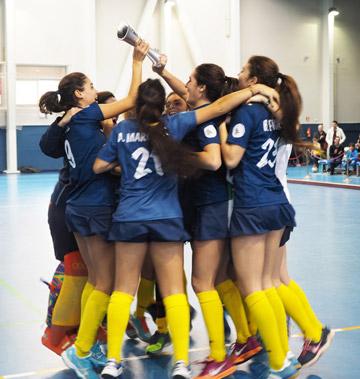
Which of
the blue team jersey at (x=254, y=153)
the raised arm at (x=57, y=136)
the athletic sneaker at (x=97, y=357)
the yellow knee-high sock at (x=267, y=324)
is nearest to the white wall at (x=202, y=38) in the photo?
the raised arm at (x=57, y=136)

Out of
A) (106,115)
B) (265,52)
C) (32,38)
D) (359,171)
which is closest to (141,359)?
(106,115)

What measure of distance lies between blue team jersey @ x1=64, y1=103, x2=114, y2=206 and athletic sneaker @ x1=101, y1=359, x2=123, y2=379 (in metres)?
0.86

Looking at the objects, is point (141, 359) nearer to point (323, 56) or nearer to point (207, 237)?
point (207, 237)

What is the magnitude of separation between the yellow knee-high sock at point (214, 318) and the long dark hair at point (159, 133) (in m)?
0.70

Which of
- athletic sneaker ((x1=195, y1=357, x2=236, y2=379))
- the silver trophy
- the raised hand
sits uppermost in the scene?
the silver trophy

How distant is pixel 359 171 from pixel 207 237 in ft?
53.3

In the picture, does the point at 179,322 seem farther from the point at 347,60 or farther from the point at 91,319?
the point at 347,60

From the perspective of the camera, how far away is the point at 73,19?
23.3 meters

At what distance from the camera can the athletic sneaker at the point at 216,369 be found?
12.8 ft

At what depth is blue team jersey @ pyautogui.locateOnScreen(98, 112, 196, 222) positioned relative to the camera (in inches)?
146

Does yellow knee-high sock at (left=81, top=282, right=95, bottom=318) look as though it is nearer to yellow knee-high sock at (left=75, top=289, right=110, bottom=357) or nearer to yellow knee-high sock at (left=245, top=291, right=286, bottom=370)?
yellow knee-high sock at (left=75, top=289, right=110, bottom=357)

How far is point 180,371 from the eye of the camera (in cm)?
369

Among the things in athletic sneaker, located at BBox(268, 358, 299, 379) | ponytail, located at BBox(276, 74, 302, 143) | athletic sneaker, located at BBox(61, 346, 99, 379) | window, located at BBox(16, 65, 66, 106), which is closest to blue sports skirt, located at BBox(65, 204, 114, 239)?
athletic sneaker, located at BBox(61, 346, 99, 379)

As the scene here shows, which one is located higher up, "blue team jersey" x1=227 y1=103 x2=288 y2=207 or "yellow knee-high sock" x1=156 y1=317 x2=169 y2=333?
"blue team jersey" x1=227 y1=103 x2=288 y2=207
